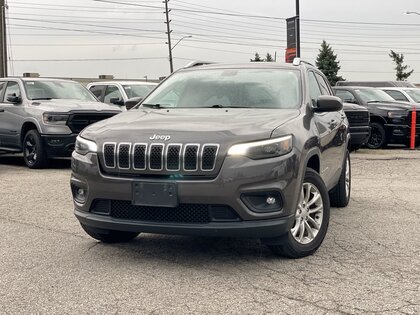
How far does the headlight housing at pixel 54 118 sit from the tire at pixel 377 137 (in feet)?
27.5

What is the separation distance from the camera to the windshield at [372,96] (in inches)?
615

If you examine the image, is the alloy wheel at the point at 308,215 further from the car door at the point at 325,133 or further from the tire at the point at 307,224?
the car door at the point at 325,133

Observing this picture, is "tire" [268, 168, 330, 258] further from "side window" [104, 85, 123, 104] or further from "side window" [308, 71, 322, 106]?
"side window" [104, 85, 123, 104]

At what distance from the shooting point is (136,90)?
1447 centimetres

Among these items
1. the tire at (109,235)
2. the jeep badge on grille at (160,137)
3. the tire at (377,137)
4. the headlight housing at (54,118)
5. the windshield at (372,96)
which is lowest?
the tire at (377,137)

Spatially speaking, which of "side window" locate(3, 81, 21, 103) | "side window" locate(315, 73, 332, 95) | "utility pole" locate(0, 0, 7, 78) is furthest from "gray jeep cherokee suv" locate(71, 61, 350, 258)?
"utility pole" locate(0, 0, 7, 78)

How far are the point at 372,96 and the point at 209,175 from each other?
41.6 feet

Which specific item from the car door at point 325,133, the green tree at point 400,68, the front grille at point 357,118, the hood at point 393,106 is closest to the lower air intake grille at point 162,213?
the car door at point 325,133

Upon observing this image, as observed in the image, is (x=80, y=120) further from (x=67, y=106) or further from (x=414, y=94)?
(x=414, y=94)

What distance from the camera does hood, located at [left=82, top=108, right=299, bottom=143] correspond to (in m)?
4.26

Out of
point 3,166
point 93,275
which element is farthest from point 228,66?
point 3,166

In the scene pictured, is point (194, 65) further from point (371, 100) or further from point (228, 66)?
point (371, 100)

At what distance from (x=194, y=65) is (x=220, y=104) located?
1.36 metres

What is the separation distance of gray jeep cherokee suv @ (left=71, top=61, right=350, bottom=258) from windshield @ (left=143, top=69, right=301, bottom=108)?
115 mm
